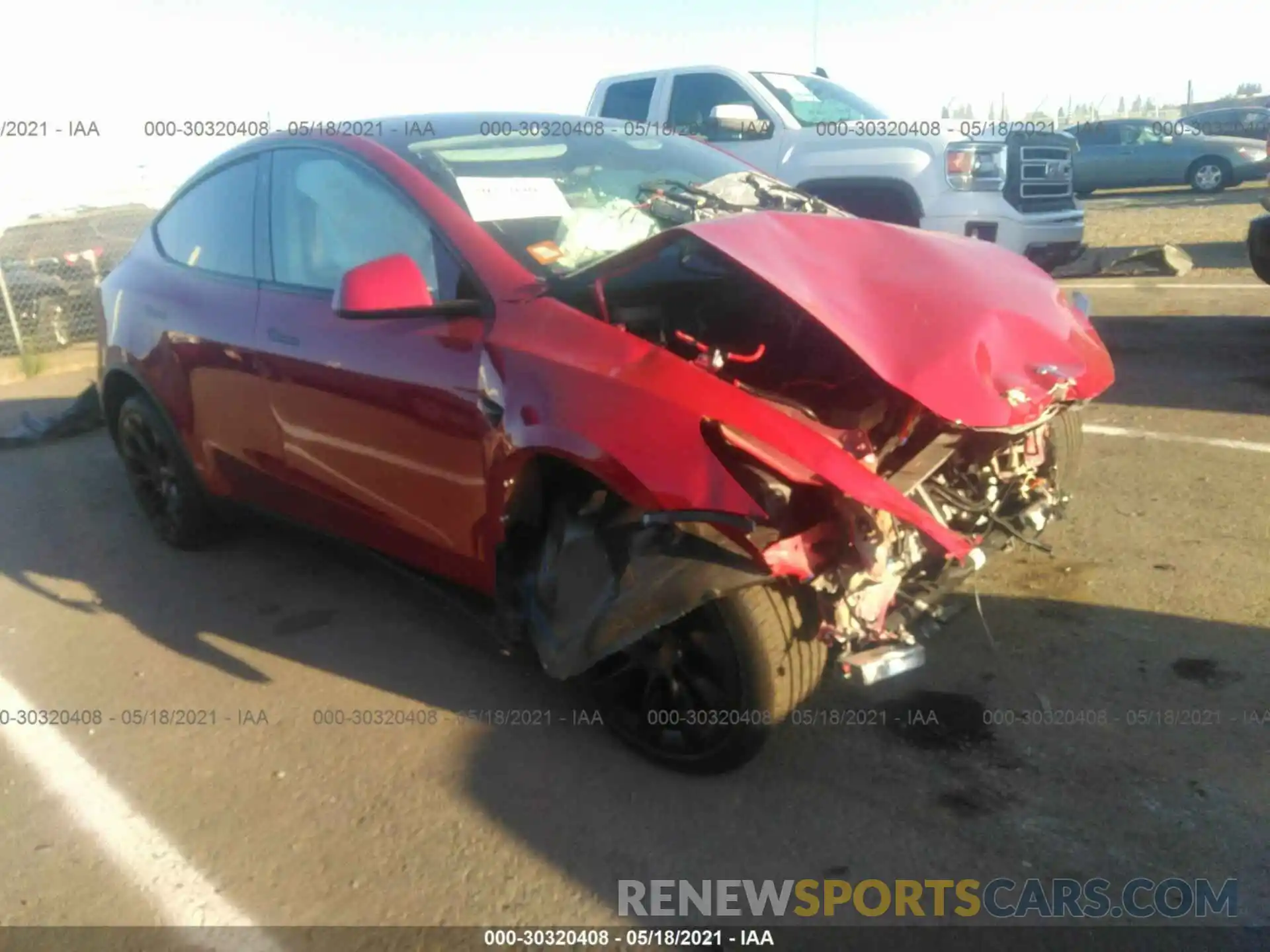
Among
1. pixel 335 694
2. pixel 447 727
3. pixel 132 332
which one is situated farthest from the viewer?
pixel 132 332

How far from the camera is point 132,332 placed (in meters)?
4.69

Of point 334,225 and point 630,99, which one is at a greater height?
point 334,225

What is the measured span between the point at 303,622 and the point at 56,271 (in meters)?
8.77

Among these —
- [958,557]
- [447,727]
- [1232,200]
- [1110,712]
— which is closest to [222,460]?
[447,727]

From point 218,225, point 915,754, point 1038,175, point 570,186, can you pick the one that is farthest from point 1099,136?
point 915,754

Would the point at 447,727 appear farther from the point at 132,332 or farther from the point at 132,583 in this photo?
the point at 132,332

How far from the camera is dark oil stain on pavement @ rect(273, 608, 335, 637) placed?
13.6 ft

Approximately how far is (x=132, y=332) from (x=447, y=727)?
2502mm

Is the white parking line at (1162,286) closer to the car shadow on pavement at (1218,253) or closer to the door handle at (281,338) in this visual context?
the car shadow on pavement at (1218,253)

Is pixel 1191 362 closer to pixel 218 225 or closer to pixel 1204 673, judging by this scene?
pixel 1204 673

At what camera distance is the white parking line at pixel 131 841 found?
2.63m

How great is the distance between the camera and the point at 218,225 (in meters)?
4.36

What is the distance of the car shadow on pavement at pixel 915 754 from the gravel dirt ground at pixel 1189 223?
25.3 ft

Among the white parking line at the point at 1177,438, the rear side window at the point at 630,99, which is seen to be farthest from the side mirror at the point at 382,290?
Answer: the rear side window at the point at 630,99
